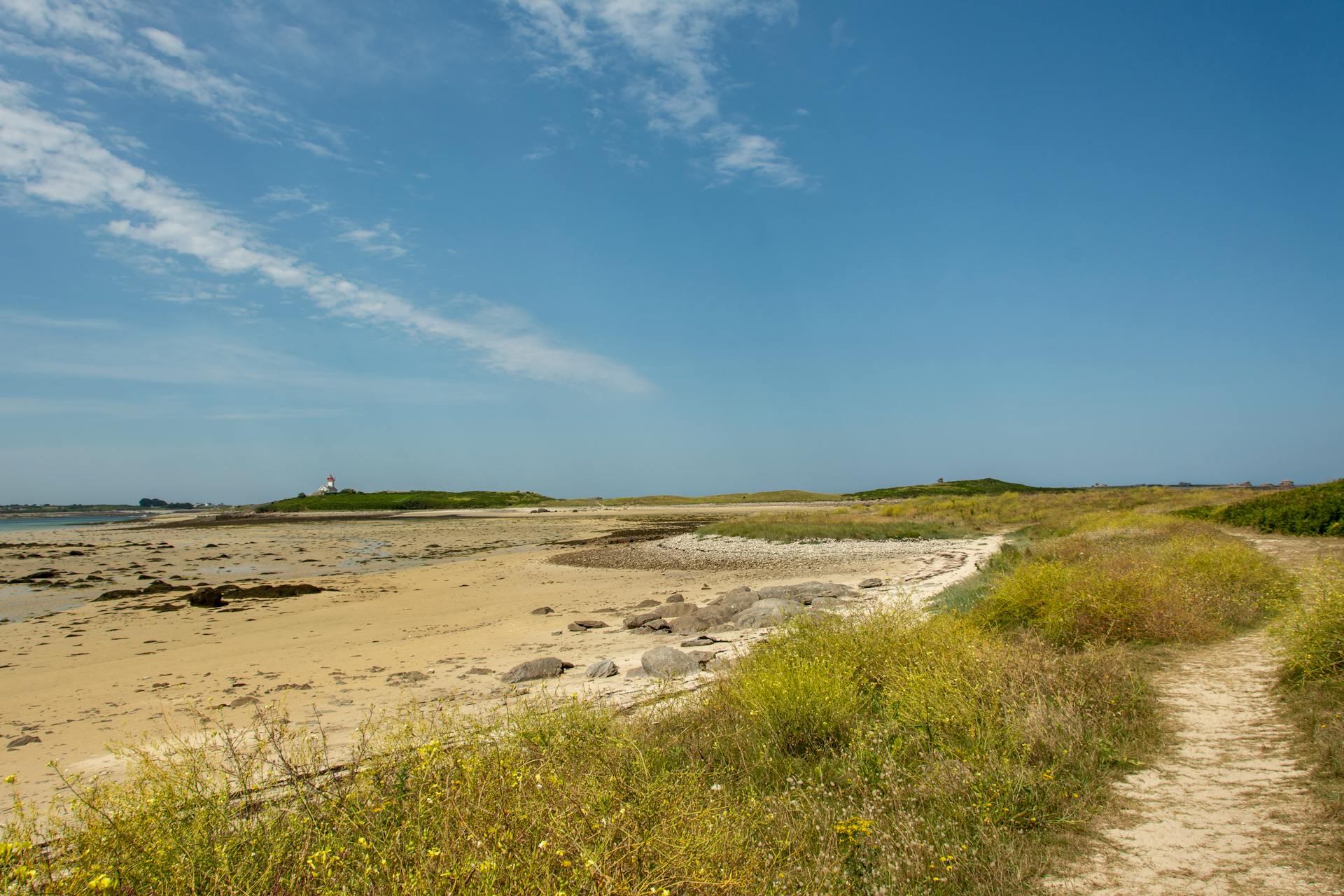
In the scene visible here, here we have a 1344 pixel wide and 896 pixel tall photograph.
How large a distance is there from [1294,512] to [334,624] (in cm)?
2785

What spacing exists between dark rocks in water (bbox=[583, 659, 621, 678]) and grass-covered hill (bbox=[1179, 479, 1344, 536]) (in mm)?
20320

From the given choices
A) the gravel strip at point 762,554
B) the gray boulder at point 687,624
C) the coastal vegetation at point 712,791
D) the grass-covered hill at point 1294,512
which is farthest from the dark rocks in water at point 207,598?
the grass-covered hill at point 1294,512

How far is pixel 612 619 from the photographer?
631 inches

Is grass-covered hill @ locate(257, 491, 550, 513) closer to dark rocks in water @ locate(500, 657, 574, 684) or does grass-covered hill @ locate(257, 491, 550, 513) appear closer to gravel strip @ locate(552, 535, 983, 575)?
gravel strip @ locate(552, 535, 983, 575)

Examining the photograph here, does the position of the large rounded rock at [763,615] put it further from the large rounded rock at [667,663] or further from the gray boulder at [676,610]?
the large rounded rock at [667,663]

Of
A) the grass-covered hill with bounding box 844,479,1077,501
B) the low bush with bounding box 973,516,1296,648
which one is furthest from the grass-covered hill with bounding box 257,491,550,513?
the low bush with bounding box 973,516,1296,648

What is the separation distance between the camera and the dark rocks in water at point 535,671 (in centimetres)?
1038

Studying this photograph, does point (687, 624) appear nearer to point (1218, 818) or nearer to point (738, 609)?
point (738, 609)

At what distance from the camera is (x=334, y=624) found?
16.3 meters

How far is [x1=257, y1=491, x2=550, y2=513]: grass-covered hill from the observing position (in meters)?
111

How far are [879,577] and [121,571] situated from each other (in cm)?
3112

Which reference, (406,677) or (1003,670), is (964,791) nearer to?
(1003,670)

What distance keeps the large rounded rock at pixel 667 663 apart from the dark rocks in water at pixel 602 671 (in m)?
0.46

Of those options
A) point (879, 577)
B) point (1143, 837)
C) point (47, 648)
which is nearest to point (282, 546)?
point (47, 648)
